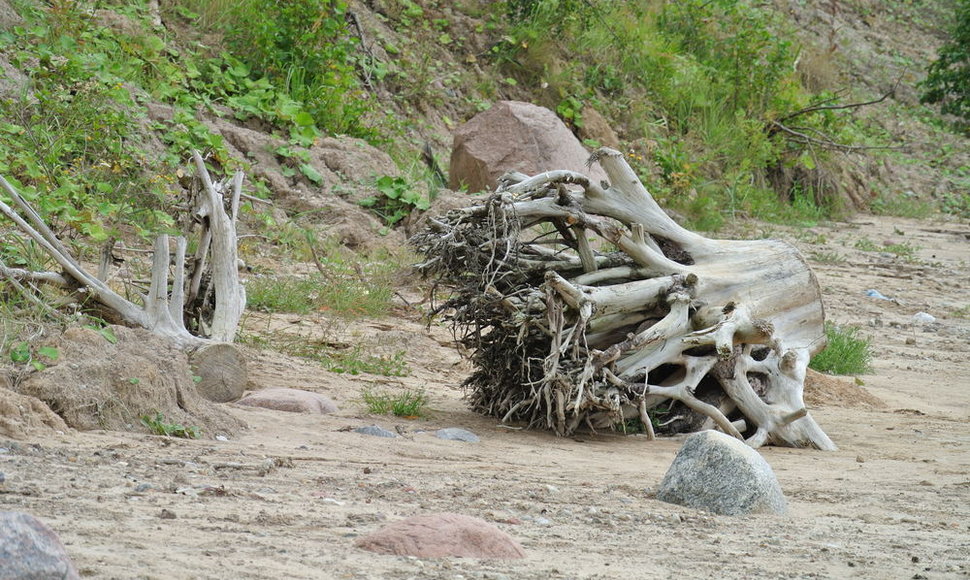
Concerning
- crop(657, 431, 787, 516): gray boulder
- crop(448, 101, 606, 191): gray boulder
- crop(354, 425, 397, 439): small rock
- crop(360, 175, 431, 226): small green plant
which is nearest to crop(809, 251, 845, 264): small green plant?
crop(448, 101, 606, 191): gray boulder

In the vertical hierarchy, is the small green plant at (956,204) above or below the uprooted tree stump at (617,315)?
above

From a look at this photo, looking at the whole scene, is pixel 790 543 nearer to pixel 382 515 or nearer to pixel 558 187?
pixel 382 515

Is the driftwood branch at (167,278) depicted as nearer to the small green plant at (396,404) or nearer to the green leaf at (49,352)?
the green leaf at (49,352)

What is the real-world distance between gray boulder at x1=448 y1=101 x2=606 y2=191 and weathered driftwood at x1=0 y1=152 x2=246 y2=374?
5.15 metres

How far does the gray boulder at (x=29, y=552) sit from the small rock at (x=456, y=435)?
277cm

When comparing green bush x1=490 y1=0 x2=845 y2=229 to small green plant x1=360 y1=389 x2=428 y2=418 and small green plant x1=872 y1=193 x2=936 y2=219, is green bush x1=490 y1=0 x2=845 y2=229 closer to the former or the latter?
small green plant x1=872 y1=193 x2=936 y2=219

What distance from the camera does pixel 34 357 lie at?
3.95 meters

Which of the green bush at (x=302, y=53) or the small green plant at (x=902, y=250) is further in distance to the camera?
the small green plant at (x=902, y=250)

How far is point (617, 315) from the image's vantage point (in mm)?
5387

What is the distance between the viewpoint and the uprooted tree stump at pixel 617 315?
5.11 m

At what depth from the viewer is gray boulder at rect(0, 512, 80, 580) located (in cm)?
200

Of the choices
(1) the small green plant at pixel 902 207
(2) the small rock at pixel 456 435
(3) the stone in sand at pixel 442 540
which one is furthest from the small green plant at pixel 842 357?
(1) the small green plant at pixel 902 207

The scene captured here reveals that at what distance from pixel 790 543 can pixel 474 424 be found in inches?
87.8

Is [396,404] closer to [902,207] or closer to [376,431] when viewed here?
[376,431]
